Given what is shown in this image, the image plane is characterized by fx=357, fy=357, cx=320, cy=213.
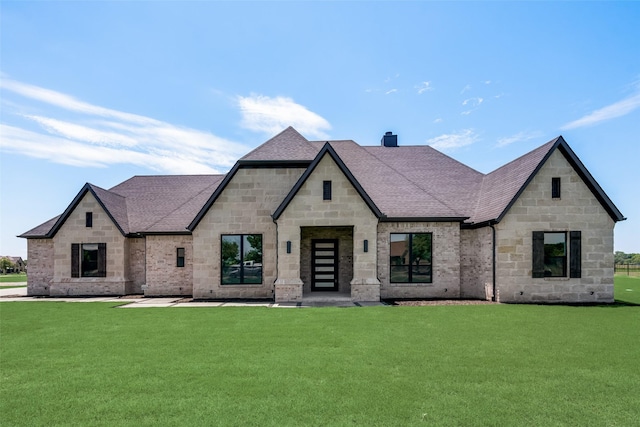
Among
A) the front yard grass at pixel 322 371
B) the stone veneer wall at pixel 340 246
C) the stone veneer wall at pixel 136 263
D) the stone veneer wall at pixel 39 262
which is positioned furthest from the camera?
the stone veneer wall at pixel 39 262

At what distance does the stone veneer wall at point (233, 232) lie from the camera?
696 inches

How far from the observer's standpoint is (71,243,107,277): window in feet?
65.7

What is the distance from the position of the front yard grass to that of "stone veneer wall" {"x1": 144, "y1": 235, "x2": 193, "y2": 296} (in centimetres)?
729

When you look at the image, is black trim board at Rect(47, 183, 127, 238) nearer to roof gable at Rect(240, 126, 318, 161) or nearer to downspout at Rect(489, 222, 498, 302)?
roof gable at Rect(240, 126, 318, 161)

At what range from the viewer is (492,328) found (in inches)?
420

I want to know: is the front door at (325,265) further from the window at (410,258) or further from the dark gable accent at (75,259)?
the dark gable accent at (75,259)

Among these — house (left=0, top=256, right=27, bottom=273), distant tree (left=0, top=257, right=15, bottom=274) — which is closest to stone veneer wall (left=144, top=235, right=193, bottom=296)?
distant tree (left=0, top=257, right=15, bottom=274)

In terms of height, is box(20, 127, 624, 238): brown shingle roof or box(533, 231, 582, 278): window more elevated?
box(20, 127, 624, 238): brown shingle roof

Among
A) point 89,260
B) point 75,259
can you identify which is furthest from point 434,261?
point 75,259

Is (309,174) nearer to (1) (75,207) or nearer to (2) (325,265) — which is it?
(2) (325,265)

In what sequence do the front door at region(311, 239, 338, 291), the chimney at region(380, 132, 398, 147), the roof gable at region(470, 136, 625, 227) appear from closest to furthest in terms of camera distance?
1. the roof gable at region(470, 136, 625, 227)
2. the front door at region(311, 239, 338, 291)
3. the chimney at region(380, 132, 398, 147)

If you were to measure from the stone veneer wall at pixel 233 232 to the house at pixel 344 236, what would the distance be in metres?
0.05

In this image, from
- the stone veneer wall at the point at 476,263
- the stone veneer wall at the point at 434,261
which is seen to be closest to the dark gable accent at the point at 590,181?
the stone veneer wall at the point at 476,263

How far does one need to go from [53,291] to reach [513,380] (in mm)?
22719
